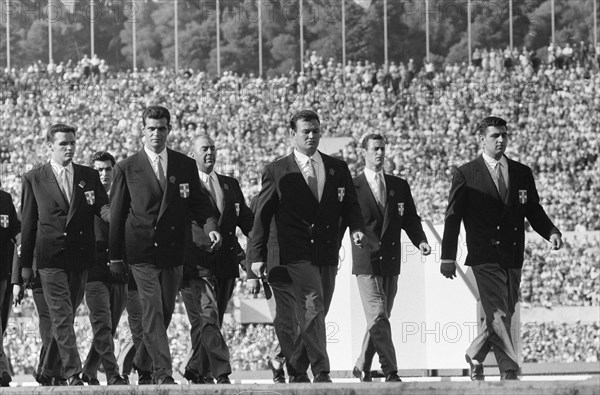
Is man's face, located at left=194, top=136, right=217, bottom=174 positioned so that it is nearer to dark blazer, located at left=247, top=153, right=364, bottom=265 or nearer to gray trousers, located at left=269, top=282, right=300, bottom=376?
dark blazer, located at left=247, top=153, right=364, bottom=265

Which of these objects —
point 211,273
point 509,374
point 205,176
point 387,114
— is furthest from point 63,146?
point 387,114

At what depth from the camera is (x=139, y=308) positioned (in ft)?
44.2

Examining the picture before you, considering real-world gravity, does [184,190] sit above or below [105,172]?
below

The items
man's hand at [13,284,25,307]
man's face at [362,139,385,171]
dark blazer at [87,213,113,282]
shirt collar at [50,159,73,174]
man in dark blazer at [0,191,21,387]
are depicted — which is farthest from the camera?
dark blazer at [87,213,113,282]

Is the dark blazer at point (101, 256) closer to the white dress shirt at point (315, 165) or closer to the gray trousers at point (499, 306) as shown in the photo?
the white dress shirt at point (315, 165)

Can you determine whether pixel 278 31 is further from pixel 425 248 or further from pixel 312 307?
pixel 312 307

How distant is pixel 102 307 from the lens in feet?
43.6

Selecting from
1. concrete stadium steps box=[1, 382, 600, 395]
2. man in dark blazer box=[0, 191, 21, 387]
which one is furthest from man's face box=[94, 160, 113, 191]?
concrete stadium steps box=[1, 382, 600, 395]

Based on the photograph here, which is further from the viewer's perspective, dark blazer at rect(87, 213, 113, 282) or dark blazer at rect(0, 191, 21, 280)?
dark blazer at rect(87, 213, 113, 282)

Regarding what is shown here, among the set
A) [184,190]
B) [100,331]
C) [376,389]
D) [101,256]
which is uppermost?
[184,190]

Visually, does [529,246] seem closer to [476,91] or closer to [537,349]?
[537,349]

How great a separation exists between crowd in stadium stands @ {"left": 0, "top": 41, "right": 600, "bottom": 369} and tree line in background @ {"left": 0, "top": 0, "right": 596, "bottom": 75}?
143cm

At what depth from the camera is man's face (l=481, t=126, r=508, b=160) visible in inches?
460

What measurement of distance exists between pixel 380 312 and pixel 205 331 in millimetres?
1575
